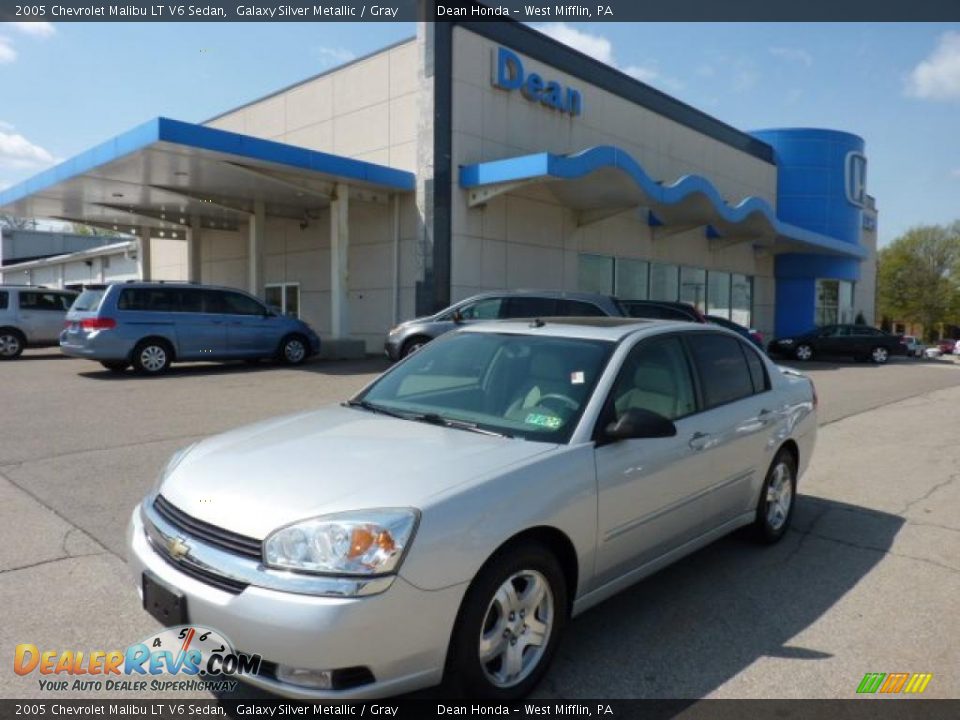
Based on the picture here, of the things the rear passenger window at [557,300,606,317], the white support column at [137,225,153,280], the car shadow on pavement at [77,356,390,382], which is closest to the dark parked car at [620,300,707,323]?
the rear passenger window at [557,300,606,317]

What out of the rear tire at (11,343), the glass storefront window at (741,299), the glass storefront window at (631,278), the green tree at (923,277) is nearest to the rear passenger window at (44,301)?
the rear tire at (11,343)

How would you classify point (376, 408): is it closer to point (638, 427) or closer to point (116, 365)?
point (638, 427)

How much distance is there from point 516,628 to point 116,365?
42.5 ft

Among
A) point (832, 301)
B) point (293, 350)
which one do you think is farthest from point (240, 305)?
point (832, 301)

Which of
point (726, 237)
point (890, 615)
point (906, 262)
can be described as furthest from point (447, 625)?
point (906, 262)

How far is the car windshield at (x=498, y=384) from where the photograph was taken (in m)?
3.35

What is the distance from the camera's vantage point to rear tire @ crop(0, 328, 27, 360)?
1661 cm

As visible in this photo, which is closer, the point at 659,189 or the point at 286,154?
the point at 286,154

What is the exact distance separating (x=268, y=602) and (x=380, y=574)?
0.39 metres

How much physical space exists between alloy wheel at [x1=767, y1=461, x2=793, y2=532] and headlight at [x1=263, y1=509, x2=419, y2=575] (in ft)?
10.5

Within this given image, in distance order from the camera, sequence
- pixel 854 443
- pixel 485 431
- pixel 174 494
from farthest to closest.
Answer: pixel 854 443
pixel 485 431
pixel 174 494

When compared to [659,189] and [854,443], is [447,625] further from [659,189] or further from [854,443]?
[659,189]

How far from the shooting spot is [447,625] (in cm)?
247

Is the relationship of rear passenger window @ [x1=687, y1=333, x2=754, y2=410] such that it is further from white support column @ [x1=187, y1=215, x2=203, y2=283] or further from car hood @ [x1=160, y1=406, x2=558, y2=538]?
white support column @ [x1=187, y1=215, x2=203, y2=283]
